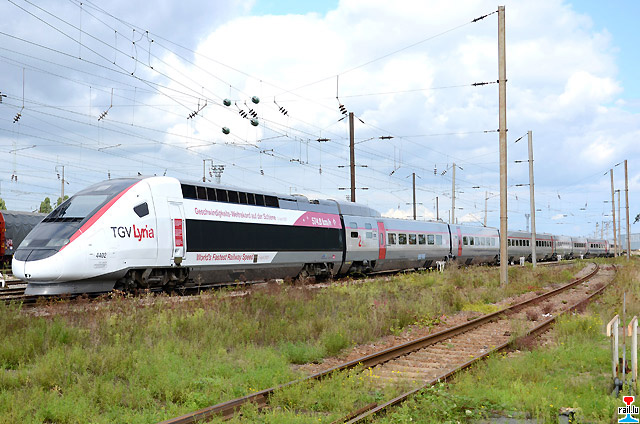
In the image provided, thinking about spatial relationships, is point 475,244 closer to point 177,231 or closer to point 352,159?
point 352,159

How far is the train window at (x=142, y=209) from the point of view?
16281 millimetres

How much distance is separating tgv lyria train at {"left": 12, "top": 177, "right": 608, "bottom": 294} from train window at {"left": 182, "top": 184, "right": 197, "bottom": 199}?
0.03 m

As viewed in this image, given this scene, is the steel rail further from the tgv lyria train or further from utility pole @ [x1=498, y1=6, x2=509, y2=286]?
the tgv lyria train

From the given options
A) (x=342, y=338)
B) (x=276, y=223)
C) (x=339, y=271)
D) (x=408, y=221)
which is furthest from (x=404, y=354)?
(x=408, y=221)

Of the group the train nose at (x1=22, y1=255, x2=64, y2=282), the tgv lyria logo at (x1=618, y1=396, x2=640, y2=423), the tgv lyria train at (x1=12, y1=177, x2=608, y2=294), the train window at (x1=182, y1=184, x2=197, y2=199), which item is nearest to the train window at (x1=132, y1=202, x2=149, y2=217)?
the tgv lyria train at (x1=12, y1=177, x2=608, y2=294)

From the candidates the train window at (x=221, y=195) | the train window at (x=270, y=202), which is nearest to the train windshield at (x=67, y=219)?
the train window at (x=221, y=195)

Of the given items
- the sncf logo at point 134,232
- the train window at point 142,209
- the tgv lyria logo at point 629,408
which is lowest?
the tgv lyria logo at point 629,408

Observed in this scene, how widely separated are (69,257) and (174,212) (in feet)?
12.5

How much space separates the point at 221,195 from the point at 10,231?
19240 millimetres

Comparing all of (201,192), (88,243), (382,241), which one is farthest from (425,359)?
(382,241)

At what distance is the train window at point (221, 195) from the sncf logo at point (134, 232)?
3.50 metres

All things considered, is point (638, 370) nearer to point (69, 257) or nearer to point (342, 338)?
point (342, 338)

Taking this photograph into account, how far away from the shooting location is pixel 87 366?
332 inches

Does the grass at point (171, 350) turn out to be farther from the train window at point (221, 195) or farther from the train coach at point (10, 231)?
the train coach at point (10, 231)
